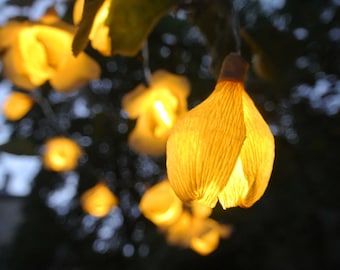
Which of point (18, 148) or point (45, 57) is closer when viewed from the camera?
point (45, 57)

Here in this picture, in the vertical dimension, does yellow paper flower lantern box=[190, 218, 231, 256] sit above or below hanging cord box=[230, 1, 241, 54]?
below

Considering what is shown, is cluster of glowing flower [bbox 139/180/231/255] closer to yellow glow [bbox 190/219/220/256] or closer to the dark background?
yellow glow [bbox 190/219/220/256]

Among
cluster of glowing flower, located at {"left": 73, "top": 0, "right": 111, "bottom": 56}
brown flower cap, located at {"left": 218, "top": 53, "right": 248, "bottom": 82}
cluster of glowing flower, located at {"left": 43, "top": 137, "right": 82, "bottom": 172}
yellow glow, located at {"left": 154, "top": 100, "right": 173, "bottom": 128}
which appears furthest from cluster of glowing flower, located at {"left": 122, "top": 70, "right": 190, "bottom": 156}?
cluster of glowing flower, located at {"left": 43, "top": 137, "right": 82, "bottom": 172}

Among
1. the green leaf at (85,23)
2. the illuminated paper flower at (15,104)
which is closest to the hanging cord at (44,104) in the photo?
the illuminated paper flower at (15,104)

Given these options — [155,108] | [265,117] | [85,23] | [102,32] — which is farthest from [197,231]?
[85,23]

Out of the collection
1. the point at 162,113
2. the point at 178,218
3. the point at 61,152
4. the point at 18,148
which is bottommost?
the point at 61,152

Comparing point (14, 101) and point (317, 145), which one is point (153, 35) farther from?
point (317, 145)

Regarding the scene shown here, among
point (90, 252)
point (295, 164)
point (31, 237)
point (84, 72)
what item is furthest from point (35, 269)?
point (84, 72)

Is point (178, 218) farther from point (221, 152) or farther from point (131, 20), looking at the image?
point (221, 152)
